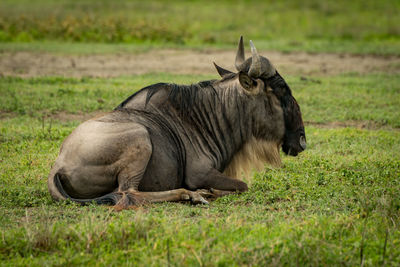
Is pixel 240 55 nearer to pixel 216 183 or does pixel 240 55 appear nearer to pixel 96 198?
pixel 216 183

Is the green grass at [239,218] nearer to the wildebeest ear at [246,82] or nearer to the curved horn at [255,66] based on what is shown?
the wildebeest ear at [246,82]

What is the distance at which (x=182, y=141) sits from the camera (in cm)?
609

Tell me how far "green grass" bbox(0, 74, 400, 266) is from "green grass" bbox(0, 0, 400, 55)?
9.27m

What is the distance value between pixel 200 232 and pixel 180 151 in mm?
1690

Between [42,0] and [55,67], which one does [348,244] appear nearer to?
[55,67]

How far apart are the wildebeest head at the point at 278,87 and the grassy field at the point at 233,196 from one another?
0.44 meters

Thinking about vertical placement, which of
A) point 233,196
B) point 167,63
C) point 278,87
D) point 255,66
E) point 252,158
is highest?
point 255,66

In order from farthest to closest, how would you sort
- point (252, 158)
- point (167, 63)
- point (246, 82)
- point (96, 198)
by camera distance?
point (167, 63), point (252, 158), point (246, 82), point (96, 198)

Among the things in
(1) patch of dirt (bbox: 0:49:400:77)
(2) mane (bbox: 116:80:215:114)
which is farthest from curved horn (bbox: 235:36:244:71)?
(1) patch of dirt (bbox: 0:49:400:77)

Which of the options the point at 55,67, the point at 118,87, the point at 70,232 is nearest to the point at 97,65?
the point at 55,67

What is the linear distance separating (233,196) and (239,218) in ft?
2.87

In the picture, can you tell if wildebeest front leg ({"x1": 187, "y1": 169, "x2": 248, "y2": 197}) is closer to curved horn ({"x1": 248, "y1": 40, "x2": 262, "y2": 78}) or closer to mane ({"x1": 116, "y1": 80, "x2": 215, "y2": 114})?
mane ({"x1": 116, "y1": 80, "x2": 215, "y2": 114})

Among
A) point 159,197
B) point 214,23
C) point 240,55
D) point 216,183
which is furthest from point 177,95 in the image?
point 214,23

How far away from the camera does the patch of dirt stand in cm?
1330
